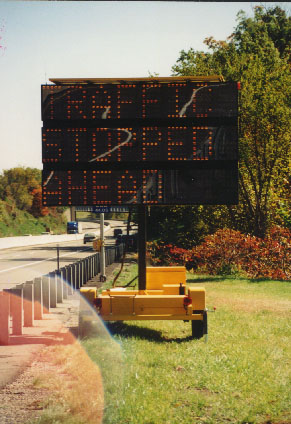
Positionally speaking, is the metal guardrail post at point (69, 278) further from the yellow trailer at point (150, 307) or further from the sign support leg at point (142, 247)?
the yellow trailer at point (150, 307)

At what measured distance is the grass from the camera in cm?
610

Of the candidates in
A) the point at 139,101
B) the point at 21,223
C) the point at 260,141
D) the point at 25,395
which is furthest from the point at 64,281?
the point at 21,223

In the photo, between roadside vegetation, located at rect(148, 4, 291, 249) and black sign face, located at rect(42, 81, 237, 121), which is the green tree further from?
black sign face, located at rect(42, 81, 237, 121)

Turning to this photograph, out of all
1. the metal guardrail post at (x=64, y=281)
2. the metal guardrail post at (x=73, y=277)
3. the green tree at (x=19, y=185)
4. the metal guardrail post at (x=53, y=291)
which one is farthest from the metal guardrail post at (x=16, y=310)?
the green tree at (x=19, y=185)

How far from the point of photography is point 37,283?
43.6 ft

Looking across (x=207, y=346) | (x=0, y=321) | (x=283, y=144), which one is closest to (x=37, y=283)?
(x=0, y=321)

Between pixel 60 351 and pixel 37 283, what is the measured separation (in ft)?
13.5

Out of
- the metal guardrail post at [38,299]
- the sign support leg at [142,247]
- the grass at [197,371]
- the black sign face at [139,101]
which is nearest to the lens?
the grass at [197,371]

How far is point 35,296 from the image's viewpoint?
44.0 ft

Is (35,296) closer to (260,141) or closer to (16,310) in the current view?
(16,310)

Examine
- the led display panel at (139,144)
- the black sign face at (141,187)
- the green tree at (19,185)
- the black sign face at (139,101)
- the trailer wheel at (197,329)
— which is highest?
the green tree at (19,185)

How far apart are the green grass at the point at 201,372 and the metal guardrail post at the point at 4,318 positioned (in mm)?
1593

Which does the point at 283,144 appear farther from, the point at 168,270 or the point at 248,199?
the point at 168,270

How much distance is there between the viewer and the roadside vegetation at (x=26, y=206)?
10088 centimetres
